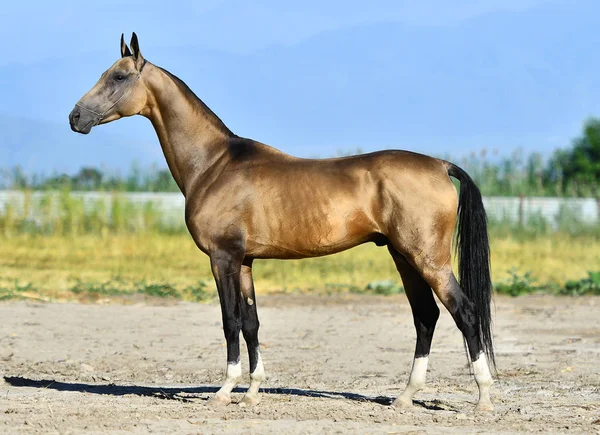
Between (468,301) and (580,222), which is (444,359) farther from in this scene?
(580,222)

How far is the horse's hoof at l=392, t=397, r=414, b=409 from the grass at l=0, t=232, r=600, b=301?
20.7 feet

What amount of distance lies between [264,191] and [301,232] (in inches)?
14.4

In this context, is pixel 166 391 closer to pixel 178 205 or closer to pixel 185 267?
pixel 185 267

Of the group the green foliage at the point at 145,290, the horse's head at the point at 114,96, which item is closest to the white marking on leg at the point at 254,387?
the horse's head at the point at 114,96

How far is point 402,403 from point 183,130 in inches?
92.7

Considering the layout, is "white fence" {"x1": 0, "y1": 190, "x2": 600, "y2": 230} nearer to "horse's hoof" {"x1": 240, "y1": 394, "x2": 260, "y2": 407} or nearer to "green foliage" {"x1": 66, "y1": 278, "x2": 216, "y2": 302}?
"green foliage" {"x1": 66, "y1": 278, "x2": 216, "y2": 302}

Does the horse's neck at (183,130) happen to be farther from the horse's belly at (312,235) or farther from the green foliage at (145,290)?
the green foliage at (145,290)

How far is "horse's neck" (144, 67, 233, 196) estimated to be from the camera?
710cm

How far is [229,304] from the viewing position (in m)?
6.79

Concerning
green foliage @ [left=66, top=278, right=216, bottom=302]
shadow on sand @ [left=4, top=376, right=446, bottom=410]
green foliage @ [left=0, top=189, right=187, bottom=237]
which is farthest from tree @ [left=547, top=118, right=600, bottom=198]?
shadow on sand @ [left=4, top=376, right=446, bottom=410]

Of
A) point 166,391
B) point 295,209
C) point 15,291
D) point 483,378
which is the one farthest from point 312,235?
point 15,291

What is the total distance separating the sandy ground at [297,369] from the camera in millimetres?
6320

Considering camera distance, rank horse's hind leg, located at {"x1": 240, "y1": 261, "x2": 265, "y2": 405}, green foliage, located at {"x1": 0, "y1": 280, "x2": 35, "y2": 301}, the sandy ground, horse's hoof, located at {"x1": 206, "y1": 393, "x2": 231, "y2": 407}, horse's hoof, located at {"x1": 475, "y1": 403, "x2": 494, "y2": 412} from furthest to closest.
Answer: green foliage, located at {"x1": 0, "y1": 280, "x2": 35, "y2": 301} < horse's hind leg, located at {"x1": 240, "y1": 261, "x2": 265, "y2": 405} < horse's hoof, located at {"x1": 206, "y1": 393, "x2": 231, "y2": 407} < horse's hoof, located at {"x1": 475, "y1": 403, "x2": 494, "y2": 412} < the sandy ground

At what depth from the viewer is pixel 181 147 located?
7.15m
